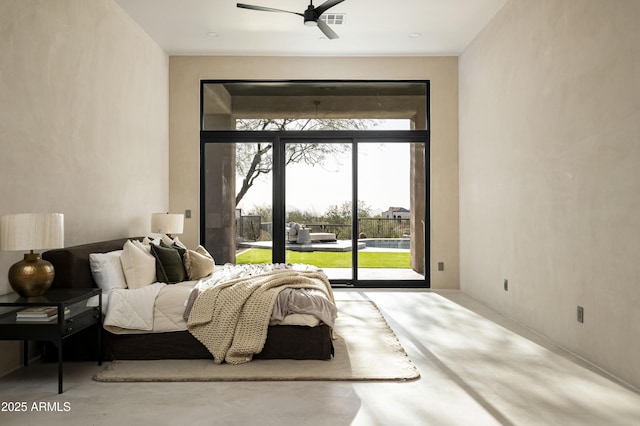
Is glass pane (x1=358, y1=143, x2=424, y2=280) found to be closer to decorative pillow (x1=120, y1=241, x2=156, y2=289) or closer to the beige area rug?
→ the beige area rug

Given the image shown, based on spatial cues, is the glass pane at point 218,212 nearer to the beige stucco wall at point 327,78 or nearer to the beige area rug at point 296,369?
the beige stucco wall at point 327,78

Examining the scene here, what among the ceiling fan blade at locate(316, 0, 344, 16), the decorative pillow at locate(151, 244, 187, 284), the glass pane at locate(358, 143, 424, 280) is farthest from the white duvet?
the glass pane at locate(358, 143, 424, 280)

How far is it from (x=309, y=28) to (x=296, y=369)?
4.13 m

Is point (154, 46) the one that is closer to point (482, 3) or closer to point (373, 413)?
point (482, 3)

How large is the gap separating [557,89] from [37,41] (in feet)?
13.9

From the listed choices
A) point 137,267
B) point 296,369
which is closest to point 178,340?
point 137,267

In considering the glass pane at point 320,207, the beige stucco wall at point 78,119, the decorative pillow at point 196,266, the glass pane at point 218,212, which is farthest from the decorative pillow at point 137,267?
the glass pane at point 320,207

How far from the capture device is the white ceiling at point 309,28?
16.6 ft

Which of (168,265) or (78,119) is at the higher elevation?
(78,119)

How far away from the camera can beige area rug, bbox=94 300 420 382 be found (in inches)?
123

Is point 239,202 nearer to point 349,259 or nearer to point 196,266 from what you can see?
point 349,259

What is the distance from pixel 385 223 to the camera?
6.79 meters

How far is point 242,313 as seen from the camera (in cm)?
350

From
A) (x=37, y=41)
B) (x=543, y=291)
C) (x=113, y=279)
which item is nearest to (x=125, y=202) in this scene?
(x=113, y=279)
